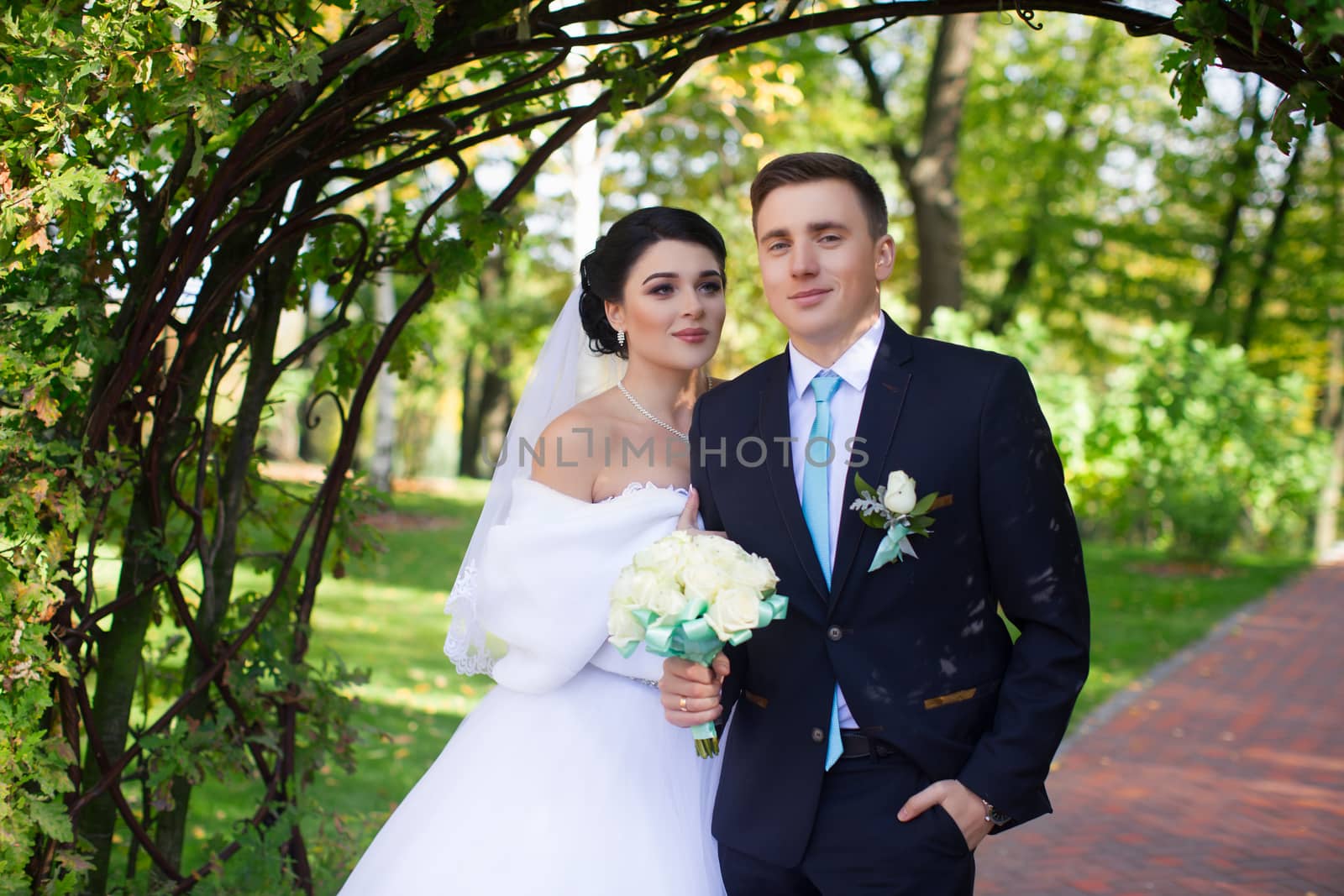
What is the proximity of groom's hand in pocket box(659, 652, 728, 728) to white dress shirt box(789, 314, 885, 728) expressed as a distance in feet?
0.85

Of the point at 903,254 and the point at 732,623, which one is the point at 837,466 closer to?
the point at 732,623

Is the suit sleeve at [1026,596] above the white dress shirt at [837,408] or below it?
below

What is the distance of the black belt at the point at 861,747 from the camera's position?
2.35 meters

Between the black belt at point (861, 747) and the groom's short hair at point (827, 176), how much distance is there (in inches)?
40.4

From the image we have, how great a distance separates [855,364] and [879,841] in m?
0.95

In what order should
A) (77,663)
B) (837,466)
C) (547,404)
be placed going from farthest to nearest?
1. (547,404)
2. (77,663)
3. (837,466)

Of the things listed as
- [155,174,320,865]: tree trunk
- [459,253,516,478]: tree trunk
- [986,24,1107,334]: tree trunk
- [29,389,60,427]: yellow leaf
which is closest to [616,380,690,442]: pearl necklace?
[155,174,320,865]: tree trunk

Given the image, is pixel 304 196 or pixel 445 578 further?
pixel 445 578

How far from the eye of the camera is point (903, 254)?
2141 centimetres

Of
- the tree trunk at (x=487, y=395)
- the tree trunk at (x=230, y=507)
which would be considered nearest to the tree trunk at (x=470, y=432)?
the tree trunk at (x=487, y=395)

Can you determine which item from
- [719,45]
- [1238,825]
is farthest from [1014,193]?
[719,45]

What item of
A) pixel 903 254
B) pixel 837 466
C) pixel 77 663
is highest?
pixel 903 254

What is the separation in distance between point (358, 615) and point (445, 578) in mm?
1846

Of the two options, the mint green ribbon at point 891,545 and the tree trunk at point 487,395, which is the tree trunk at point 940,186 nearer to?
the tree trunk at point 487,395
